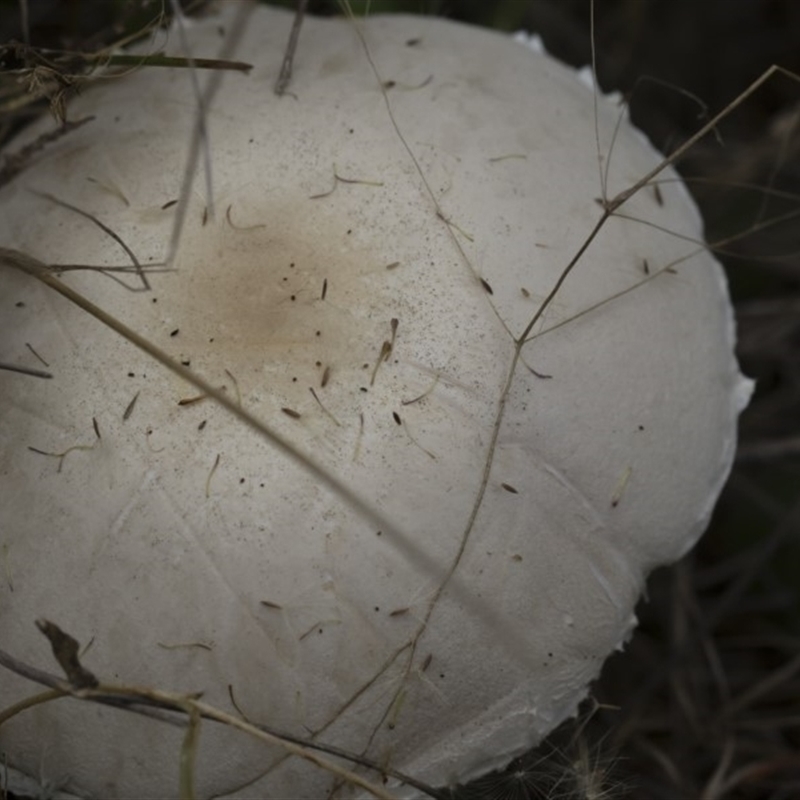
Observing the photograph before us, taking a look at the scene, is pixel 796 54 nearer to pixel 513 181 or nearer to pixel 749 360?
pixel 749 360

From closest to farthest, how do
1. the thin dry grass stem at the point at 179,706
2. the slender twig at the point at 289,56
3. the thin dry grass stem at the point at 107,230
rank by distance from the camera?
the thin dry grass stem at the point at 179,706, the thin dry grass stem at the point at 107,230, the slender twig at the point at 289,56

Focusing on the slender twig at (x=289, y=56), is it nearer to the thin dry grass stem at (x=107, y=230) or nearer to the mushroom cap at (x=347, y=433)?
the mushroom cap at (x=347, y=433)

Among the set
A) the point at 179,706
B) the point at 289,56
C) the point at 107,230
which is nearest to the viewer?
the point at 179,706

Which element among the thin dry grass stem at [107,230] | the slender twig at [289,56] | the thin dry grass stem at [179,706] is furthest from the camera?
the slender twig at [289,56]

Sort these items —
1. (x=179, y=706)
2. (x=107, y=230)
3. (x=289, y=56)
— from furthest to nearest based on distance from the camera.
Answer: (x=289, y=56), (x=107, y=230), (x=179, y=706)

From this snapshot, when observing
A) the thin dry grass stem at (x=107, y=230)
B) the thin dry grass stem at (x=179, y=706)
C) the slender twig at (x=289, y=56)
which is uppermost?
the slender twig at (x=289, y=56)

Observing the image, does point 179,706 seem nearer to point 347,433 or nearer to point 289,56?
point 347,433

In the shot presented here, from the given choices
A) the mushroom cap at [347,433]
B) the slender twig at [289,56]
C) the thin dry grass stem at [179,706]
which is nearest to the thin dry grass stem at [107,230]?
the mushroom cap at [347,433]

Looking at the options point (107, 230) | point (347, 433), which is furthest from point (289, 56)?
point (347, 433)

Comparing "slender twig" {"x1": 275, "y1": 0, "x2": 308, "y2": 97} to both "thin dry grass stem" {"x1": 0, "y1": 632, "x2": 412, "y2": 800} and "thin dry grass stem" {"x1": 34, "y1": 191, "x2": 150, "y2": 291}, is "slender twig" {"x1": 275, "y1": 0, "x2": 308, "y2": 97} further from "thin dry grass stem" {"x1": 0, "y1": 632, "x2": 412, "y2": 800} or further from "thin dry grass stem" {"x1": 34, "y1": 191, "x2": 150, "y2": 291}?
"thin dry grass stem" {"x1": 0, "y1": 632, "x2": 412, "y2": 800}

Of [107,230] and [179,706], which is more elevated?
[107,230]
